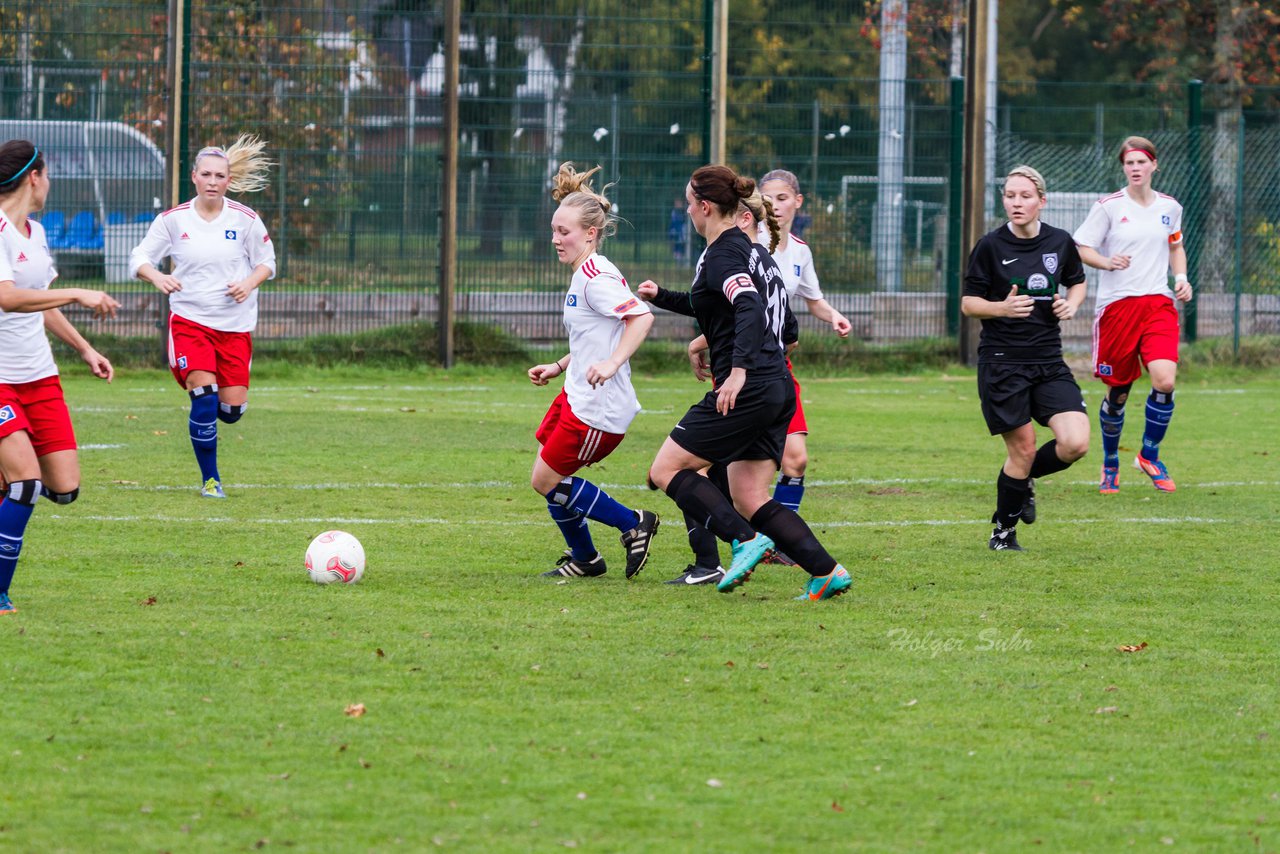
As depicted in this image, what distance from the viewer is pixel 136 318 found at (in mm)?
17281

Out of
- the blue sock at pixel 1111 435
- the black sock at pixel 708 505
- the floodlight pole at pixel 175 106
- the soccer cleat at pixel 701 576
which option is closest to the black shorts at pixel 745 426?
the black sock at pixel 708 505

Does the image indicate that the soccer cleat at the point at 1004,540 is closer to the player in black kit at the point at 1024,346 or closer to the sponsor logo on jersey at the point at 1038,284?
the player in black kit at the point at 1024,346

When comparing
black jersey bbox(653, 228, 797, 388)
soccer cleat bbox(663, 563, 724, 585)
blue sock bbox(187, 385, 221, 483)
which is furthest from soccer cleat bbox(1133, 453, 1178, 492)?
blue sock bbox(187, 385, 221, 483)

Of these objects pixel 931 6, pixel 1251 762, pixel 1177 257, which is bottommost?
pixel 1251 762

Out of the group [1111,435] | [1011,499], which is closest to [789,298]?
[1011,499]

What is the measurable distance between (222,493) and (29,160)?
3.62m

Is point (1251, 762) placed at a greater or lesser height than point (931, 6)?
lesser

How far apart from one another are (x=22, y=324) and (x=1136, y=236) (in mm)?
7301

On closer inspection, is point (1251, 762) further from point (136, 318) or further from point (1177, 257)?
point (136, 318)

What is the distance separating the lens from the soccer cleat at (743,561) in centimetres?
680

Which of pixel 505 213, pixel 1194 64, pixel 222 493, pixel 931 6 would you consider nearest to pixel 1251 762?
pixel 222 493

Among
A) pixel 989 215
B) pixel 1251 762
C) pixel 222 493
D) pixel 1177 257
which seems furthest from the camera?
pixel 989 215

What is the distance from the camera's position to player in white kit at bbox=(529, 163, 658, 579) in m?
7.10

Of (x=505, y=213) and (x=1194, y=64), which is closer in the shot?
(x=505, y=213)
